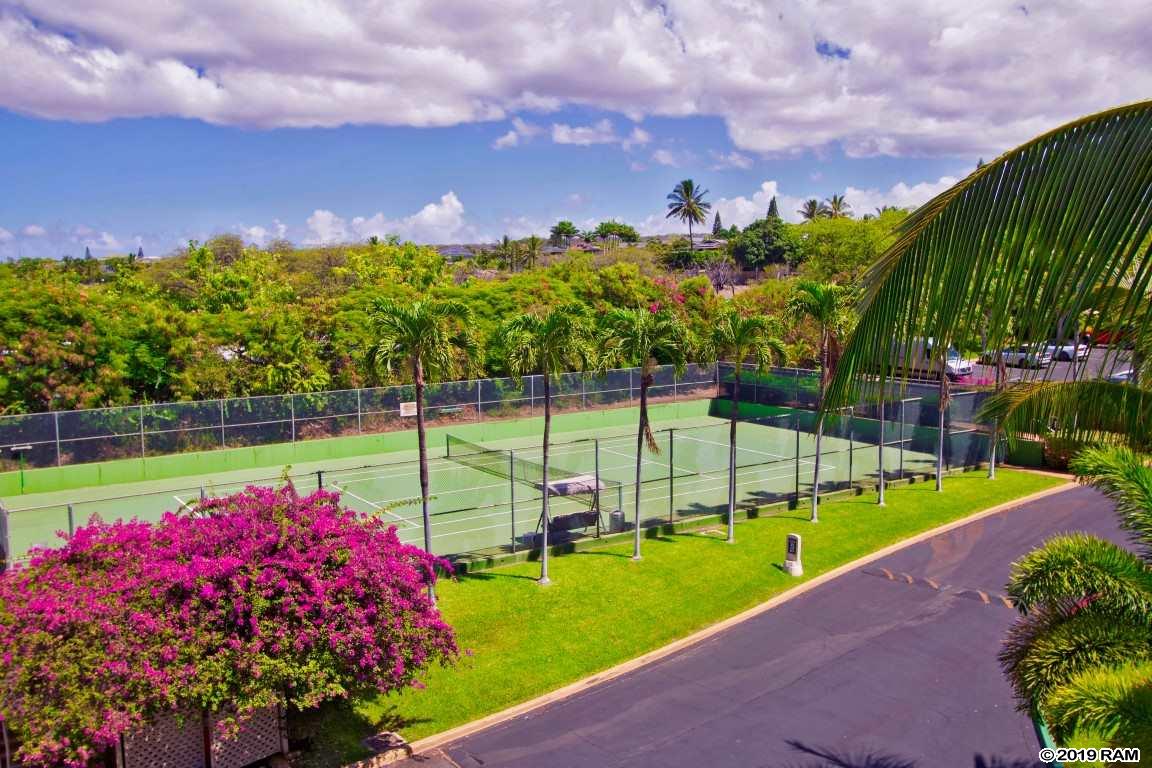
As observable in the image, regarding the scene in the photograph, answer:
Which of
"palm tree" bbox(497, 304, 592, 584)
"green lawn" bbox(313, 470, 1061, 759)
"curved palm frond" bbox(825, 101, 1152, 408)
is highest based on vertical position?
"curved palm frond" bbox(825, 101, 1152, 408)

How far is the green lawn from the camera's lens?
15.6 meters

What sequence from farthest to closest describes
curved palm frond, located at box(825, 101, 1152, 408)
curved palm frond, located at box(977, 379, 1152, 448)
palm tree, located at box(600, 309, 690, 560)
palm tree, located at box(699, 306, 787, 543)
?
palm tree, located at box(699, 306, 787, 543) < palm tree, located at box(600, 309, 690, 560) < curved palm frond, located at box(977, 379, 1152, 448) < curved palm frond, located at box(825, 101, 1152, 408)

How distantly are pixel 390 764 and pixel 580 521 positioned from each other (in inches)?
435

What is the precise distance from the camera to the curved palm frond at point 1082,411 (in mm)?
9195

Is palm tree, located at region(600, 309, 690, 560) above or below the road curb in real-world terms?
above

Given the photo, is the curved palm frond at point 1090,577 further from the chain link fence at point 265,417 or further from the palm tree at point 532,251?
the palm tree at point 532,251

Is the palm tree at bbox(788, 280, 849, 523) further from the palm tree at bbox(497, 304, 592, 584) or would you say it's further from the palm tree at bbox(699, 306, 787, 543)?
the palm tree at bbox(497, 304, 592, 584)

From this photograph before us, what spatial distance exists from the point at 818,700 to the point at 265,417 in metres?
27.3

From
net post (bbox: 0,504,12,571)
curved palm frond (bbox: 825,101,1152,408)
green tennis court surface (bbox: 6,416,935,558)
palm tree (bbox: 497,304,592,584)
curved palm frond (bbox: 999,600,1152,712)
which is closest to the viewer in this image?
curved palm frond (bbox: 825,101,1152,408)

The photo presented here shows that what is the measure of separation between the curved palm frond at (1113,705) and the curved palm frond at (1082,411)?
2412 millimetres

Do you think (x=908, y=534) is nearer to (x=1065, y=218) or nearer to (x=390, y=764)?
(x=390, y=764)

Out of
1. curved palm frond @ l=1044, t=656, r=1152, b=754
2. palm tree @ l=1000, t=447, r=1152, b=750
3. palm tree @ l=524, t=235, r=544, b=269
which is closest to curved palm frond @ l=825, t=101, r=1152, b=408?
curved palm frond @ l=1044, t=656, r=1152, b=754

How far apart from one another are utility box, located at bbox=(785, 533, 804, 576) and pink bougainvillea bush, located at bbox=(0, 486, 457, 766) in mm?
11128

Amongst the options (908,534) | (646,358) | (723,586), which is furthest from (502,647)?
(908,534)
